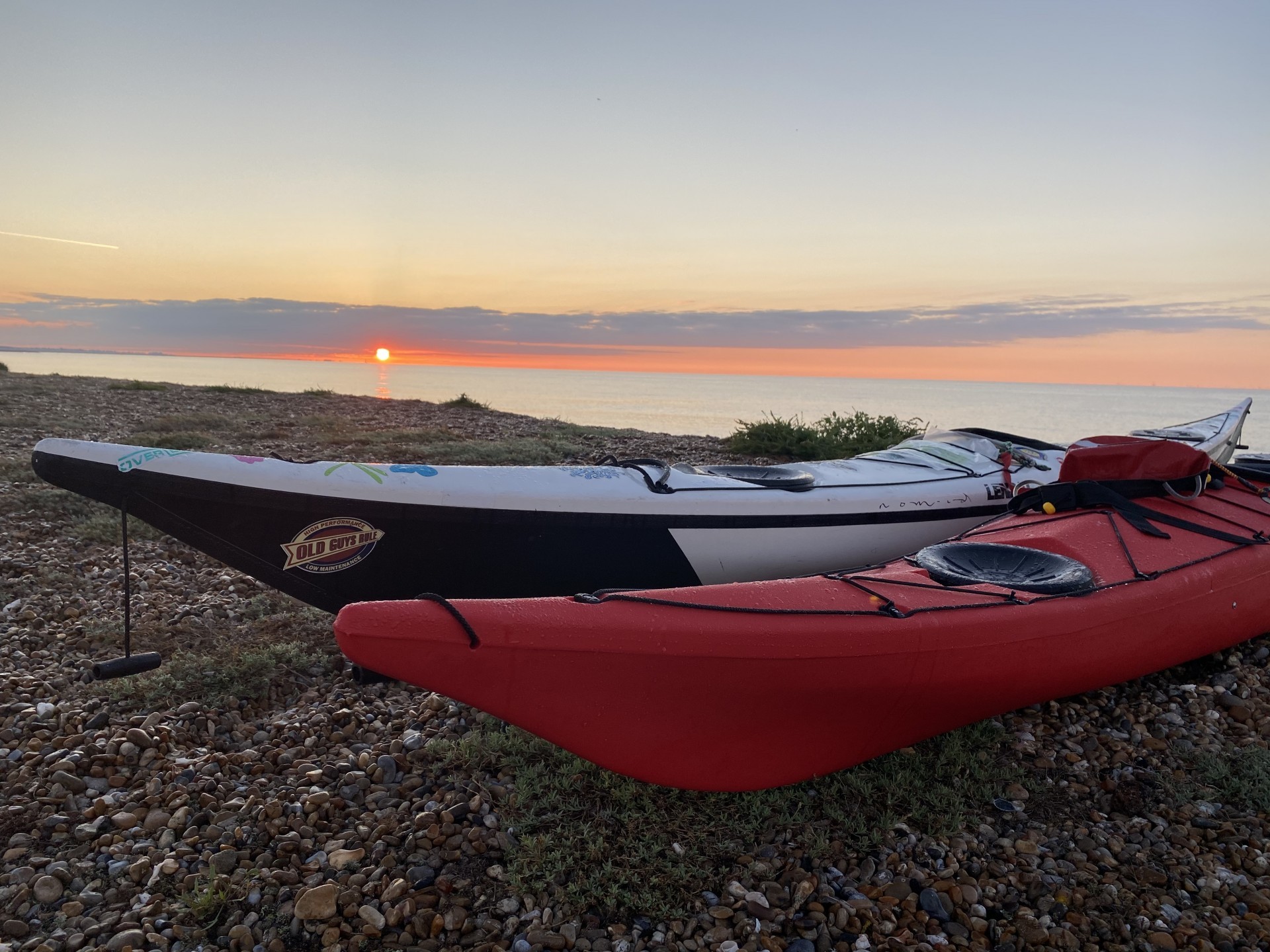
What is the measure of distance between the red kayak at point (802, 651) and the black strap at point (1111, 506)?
375 mm

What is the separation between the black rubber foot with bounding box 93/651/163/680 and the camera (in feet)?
9.96

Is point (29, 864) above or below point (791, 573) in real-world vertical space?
below

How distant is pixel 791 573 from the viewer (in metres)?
4.52

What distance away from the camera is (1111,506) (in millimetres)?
4250

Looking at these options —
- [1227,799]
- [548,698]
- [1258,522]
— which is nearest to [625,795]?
[548,698]

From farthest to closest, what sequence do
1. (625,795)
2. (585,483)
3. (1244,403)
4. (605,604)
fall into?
1. (1244,403)
2. (585,483)
3. (625,795)
4. (605,604)

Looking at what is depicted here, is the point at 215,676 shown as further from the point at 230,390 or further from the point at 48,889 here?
the point at 230,390

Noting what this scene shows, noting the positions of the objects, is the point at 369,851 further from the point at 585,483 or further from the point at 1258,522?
the point at 1258,522

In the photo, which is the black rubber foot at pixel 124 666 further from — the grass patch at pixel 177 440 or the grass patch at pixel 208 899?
the grass patch at pixel 177 440

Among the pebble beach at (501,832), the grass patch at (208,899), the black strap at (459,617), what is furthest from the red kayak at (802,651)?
the grass patch at (208,899)

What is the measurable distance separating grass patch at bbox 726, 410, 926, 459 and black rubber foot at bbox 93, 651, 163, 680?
7.97 m

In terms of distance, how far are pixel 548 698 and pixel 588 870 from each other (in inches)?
22.4

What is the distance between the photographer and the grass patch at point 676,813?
7.98 feet

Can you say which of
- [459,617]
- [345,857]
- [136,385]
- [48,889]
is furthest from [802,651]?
[136,385]
